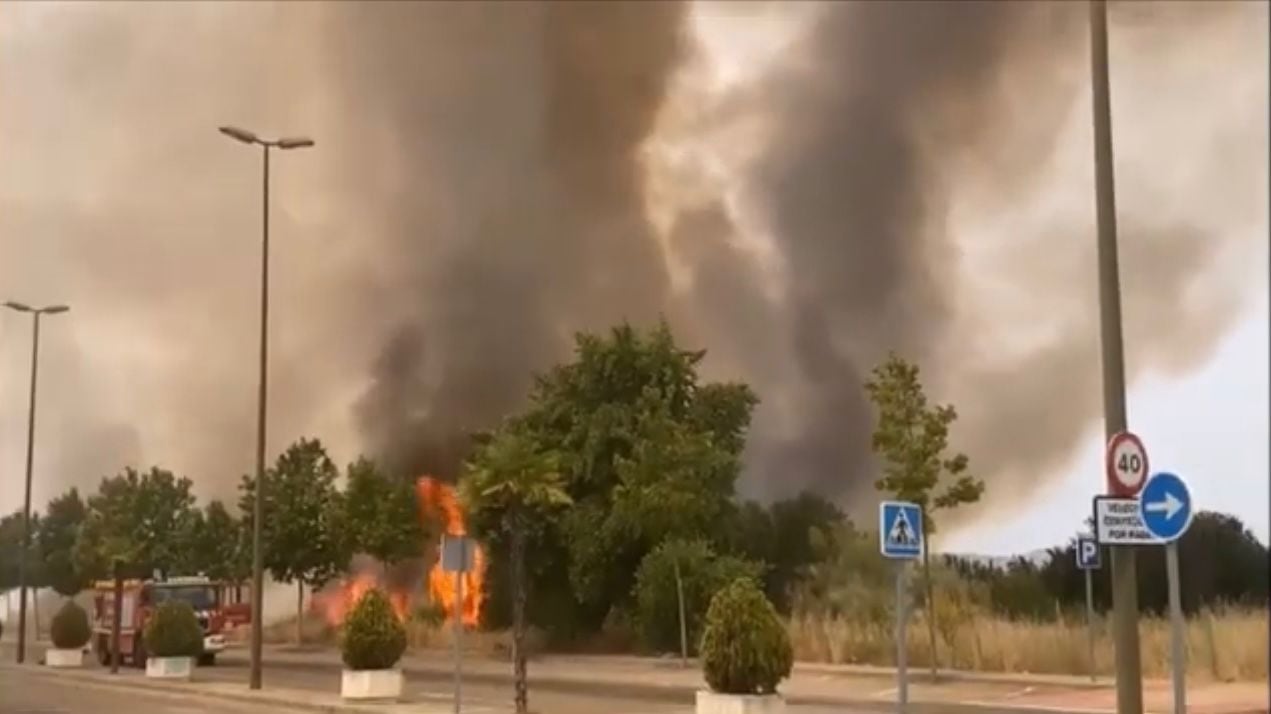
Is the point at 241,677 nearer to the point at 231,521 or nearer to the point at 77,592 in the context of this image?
the point at 77,592

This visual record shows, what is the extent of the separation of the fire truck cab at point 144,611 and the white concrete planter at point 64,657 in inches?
30.4

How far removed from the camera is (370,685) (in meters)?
18.4

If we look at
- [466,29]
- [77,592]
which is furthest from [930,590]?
[466,29]

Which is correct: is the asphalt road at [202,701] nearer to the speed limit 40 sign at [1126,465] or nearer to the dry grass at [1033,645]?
the dry grass at [1033,645]

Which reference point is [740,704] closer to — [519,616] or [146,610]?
[519,616]

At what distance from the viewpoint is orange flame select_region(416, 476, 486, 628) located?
31.5m

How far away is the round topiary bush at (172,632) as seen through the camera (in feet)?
79.4

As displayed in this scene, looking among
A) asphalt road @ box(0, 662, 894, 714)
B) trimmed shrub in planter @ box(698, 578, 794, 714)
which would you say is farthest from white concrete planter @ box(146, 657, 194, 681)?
trimmed shrub in planter @ box(698, 578, 794, 714)

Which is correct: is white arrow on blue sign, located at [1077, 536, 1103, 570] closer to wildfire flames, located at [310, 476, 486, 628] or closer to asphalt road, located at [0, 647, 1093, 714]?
asphalt road, located at [0, 647, 1093, 714]

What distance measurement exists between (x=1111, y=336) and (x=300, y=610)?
2968 centimetres

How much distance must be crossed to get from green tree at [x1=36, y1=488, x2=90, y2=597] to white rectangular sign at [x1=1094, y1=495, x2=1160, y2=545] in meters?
22.2

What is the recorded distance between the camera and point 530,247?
3953cm

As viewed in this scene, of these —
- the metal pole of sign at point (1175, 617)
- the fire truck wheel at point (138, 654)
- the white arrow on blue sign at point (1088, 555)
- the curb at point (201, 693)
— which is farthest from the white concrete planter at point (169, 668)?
the metal pole of sign at point (1175, 617)

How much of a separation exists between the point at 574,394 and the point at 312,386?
9.73 m
